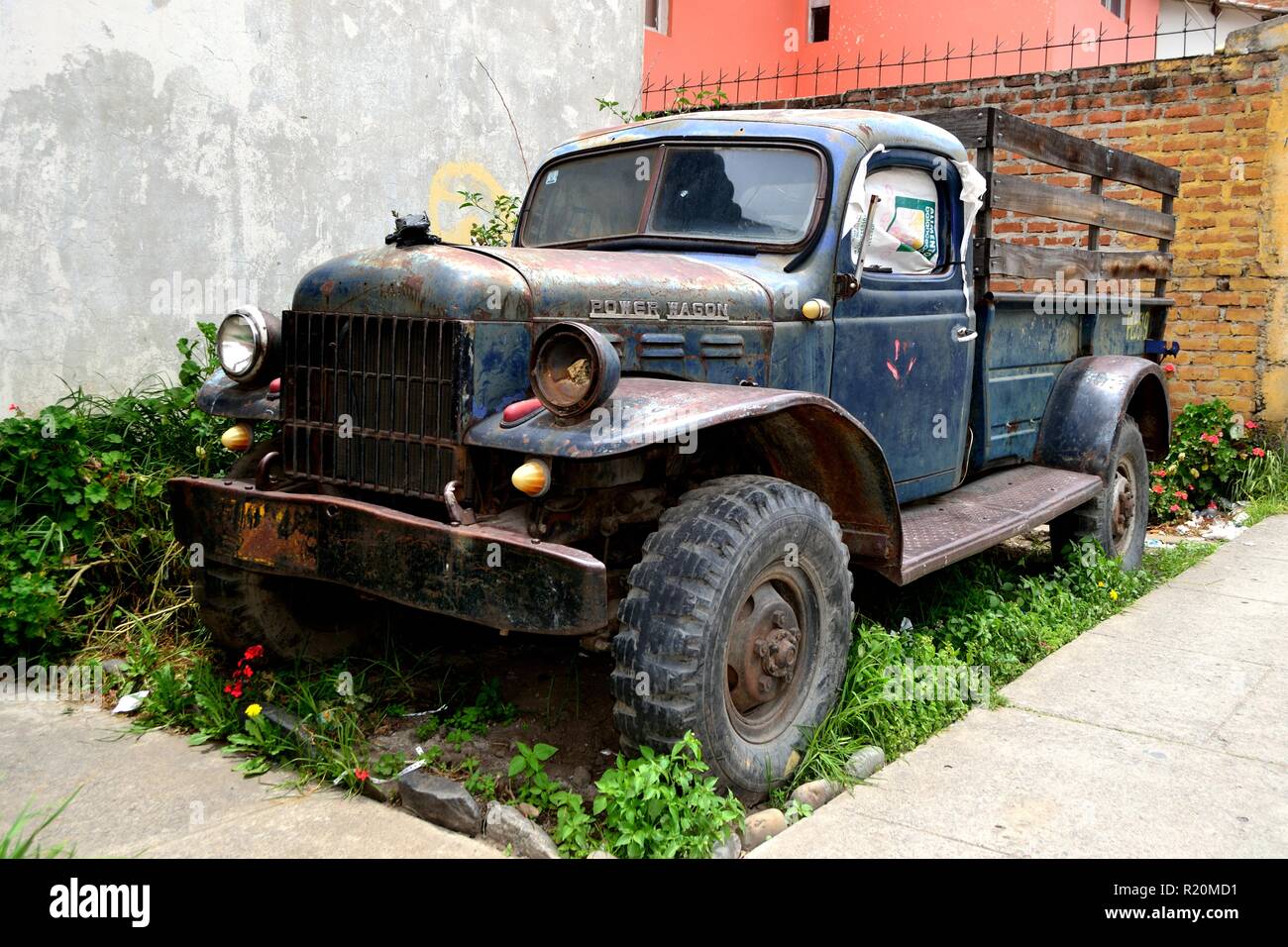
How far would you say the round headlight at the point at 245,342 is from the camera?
12.1 feet

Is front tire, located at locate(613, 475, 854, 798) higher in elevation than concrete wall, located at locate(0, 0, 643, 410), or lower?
lower

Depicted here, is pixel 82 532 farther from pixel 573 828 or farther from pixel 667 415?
pixel 667 415

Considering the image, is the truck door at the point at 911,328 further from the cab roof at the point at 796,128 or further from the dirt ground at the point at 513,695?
the dirt ground at the point at 513,695

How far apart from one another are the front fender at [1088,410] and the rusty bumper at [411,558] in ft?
11.1

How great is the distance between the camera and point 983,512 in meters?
4.64

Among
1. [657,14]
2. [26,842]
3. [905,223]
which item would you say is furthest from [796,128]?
[657,14]

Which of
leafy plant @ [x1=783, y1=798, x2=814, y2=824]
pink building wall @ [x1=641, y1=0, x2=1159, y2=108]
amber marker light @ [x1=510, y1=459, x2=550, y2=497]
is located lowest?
leafy plant @ [x1=783, y1=798, x2=814, y2=824]

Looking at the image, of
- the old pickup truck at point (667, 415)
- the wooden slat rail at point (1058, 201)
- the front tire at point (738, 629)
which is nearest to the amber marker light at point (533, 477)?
the old pickup truck at point (667, 415)

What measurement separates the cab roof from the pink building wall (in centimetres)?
826

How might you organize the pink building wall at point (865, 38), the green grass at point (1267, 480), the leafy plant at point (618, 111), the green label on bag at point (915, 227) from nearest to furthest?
the green label on bag at point (915, 227) < the leafy plant at point (618, 111) < the green grass at point (1267, 480) < the pink building wall at point (865, 38)

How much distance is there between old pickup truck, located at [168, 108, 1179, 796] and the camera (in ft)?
9.82

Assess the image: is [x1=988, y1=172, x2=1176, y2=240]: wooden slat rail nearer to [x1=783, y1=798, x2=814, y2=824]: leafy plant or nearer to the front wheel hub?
the front wheel hub

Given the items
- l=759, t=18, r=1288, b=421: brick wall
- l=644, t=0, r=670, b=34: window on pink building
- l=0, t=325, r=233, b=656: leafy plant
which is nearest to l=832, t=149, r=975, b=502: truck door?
l=0, t=325, r=233, b=656: leafy plant

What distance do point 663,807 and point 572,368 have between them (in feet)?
3.85
